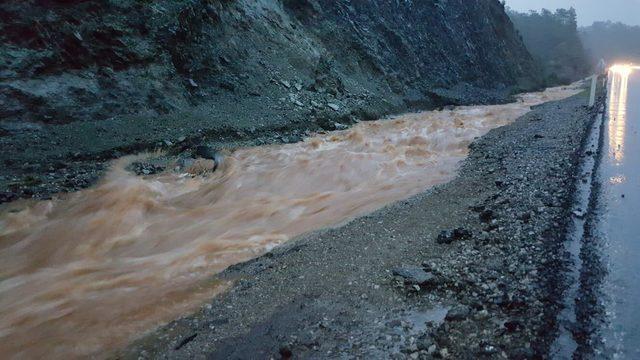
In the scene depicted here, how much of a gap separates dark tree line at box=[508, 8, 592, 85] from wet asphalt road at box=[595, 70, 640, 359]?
32.8 metres

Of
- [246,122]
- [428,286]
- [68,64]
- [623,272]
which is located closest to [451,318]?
[428,286]

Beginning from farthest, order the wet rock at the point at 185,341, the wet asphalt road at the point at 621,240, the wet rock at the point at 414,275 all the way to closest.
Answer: the wet rock at the point at 414,275
the wet rock at the point at 185,341
the wet asphalt road at the point at 621,240

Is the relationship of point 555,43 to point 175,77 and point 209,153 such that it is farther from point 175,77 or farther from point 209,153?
point 209,153

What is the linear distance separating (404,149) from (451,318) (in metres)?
9.54

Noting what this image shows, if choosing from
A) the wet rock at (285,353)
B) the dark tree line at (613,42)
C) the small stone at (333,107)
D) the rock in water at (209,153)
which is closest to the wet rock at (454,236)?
the wet rock at (285,353)

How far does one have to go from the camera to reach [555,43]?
60.4m

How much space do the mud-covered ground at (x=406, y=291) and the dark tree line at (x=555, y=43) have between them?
38.3m

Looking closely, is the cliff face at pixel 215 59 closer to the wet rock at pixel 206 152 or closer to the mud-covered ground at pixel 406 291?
the wet rock at pixel 206 152

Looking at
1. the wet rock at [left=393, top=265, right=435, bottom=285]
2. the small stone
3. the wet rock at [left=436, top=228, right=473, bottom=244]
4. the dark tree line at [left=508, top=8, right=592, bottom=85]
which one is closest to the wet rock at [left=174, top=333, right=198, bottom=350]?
the wet rock at [left=393, top=265, right=435, bottom=285]

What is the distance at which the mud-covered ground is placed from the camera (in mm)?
4008

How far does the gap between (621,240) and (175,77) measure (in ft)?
44.7

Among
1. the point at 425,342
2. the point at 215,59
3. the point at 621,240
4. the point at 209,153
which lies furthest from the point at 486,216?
the point at 215,59

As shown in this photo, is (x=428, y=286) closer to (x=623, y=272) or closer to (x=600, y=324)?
(x=600, y=324)

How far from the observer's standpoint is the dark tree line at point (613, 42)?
7925 centimetres
